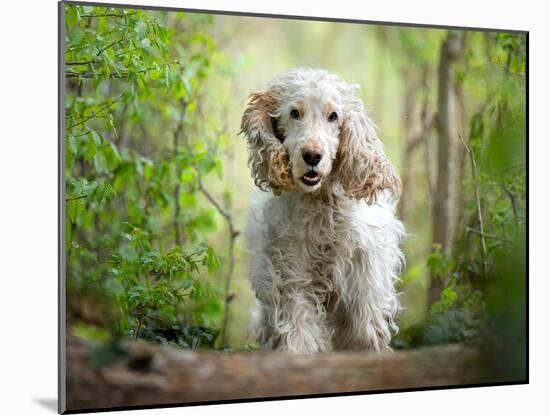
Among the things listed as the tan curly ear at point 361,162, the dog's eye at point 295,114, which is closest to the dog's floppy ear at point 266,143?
the dog's eye at point 295,114

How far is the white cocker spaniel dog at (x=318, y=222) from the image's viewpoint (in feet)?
16.3

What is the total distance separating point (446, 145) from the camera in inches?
270

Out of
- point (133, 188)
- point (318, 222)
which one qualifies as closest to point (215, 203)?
point (133, 188)

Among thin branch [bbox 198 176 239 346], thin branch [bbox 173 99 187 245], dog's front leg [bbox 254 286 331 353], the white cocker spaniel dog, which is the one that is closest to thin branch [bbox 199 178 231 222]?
thin branch [bbox 198 176 239 346]

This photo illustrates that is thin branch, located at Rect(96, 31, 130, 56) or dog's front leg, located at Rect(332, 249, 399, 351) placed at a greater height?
thin branch, located at Rect(96, 31, 130, 56)

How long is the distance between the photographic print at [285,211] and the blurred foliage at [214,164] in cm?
Result: 1

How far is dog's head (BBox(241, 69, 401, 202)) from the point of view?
4.89m

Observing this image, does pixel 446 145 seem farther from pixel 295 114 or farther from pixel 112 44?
pixel 112 44

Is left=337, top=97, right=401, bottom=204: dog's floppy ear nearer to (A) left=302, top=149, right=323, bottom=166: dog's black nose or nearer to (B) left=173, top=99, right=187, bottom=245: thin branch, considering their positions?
(A) left=302, top=149, right=323, bottom=166: dog's black nose

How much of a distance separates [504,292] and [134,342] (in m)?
2.25

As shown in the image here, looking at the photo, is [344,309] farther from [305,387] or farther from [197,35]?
[197,35]

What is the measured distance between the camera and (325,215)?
5.13 meters

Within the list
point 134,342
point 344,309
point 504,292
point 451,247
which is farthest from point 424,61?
point 134,342

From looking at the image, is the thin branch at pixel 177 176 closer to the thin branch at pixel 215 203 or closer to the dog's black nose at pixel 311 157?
the thin branch at pixel 215 203
